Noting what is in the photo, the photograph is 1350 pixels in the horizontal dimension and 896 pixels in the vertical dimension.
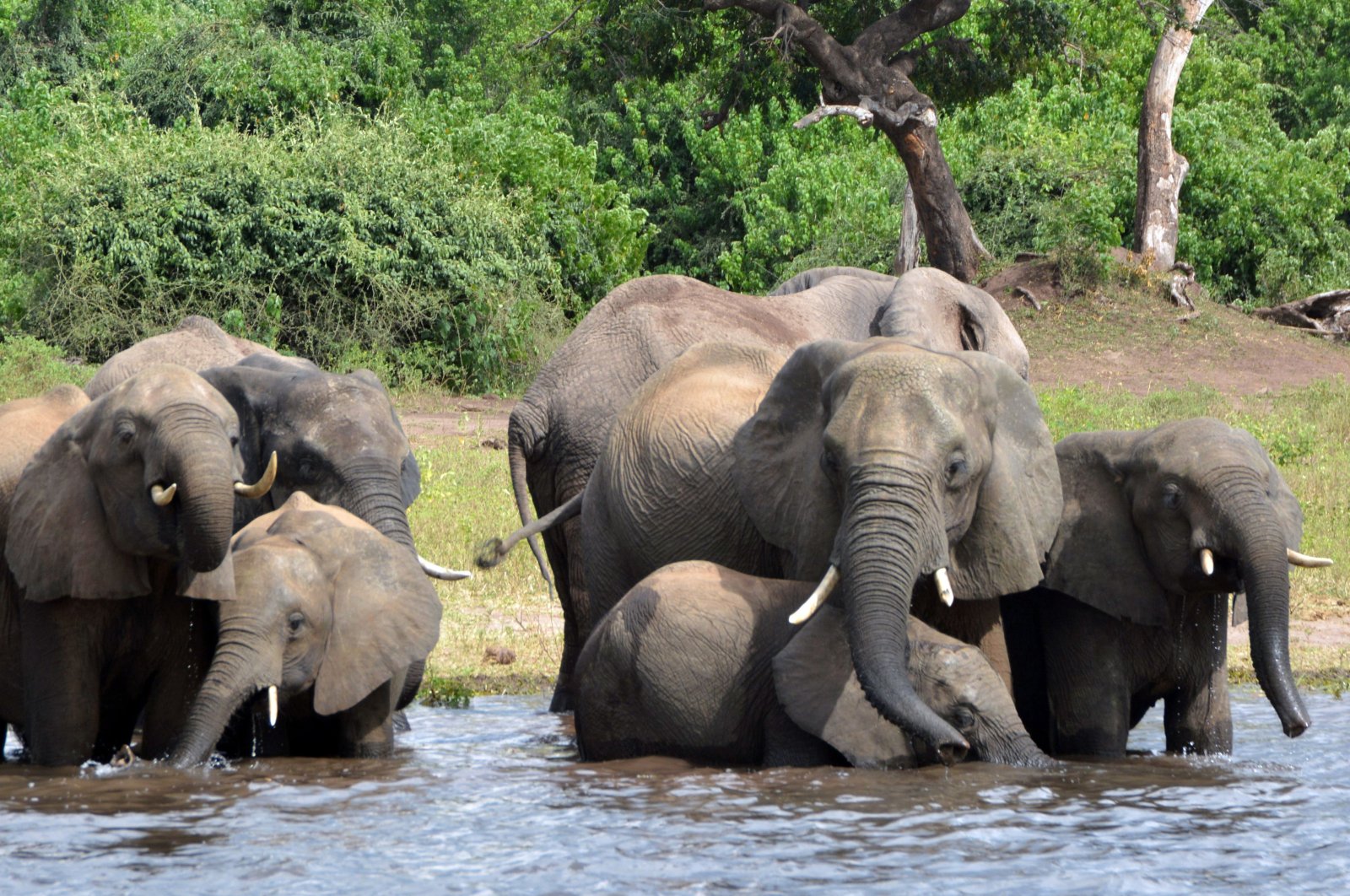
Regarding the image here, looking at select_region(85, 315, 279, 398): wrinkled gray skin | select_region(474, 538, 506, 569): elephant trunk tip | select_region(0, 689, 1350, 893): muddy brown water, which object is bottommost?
select_region(0, 689, 1350, 893): muddy brown water

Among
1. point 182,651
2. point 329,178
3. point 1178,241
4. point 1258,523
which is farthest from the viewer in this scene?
point 1178,241

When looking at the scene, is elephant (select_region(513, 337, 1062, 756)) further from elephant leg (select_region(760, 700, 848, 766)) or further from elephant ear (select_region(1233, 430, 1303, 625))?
elephant ear (select_region(1233, 430, 1303, 625))

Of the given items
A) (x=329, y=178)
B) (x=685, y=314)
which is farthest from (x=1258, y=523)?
(x=329, y=178)

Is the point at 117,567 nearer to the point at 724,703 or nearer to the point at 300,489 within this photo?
the point at 300,489

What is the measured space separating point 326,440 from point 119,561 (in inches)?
48.7

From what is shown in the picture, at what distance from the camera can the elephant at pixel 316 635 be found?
611 centimetres

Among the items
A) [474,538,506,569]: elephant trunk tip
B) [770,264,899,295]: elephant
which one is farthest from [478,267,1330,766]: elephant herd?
[770,264,899,295]: elephant

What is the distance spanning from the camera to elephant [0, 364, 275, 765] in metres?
5.88

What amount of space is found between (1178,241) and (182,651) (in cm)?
1784

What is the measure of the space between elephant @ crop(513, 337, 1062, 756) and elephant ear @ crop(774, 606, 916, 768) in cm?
21

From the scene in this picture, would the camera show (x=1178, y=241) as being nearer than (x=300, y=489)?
No

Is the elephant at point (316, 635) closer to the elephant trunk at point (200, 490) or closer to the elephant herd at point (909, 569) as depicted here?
the elephant trunk at point (200, 490)

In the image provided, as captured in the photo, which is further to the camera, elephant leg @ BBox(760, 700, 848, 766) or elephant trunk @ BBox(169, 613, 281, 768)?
elephant leg @ BBox(760, 700, 848, 766)

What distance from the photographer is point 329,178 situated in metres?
A: 19.2
